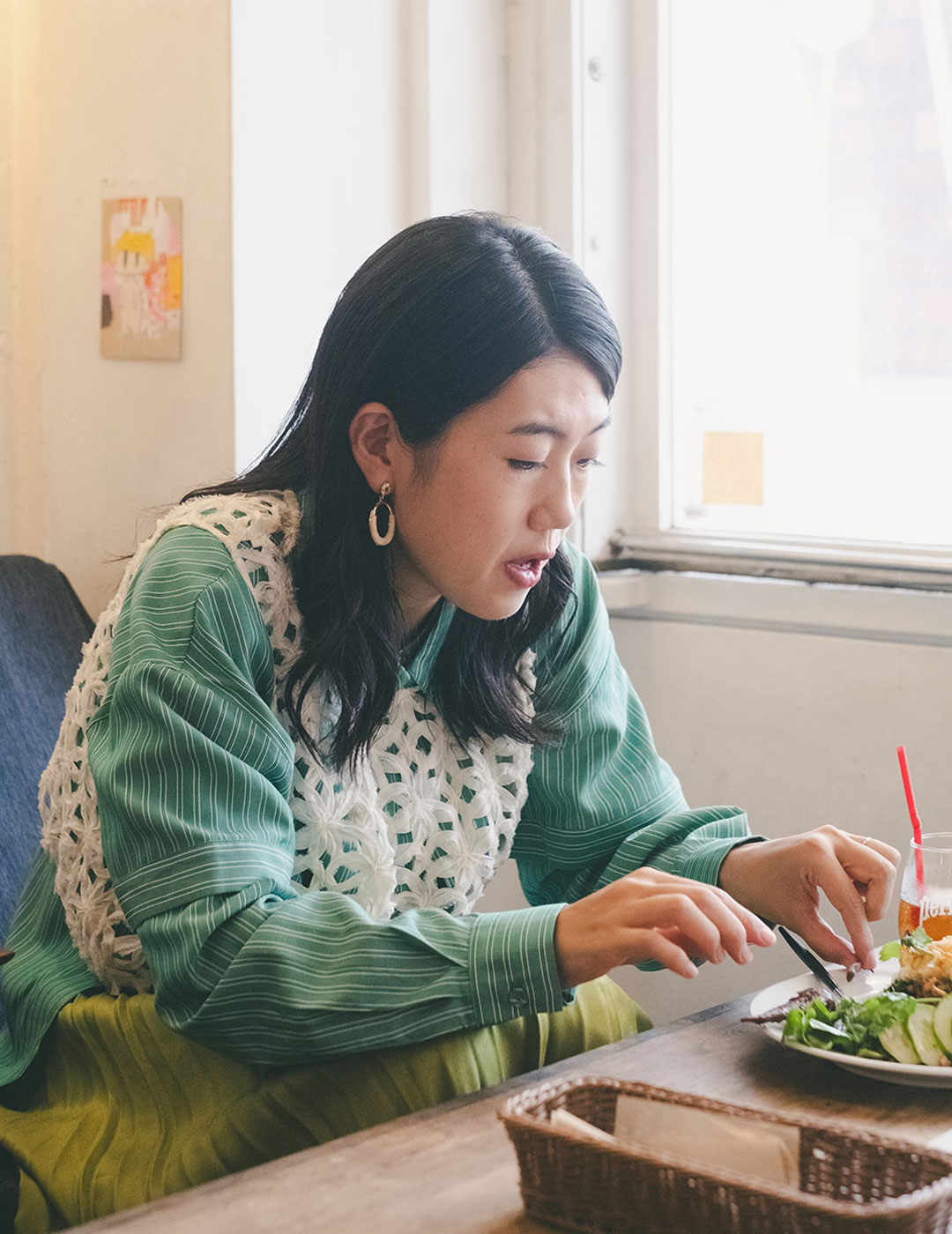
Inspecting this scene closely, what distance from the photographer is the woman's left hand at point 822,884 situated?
1279 millimetres

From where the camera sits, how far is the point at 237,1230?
874 millimetres

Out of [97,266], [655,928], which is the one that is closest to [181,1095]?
[655,928]

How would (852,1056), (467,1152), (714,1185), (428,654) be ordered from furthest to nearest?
(428,654), (852,1056), (467,1152), (714,1185)

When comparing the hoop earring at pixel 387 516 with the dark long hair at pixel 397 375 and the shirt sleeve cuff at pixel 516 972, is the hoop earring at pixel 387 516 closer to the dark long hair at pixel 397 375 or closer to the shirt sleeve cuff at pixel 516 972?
the dark long hair at pixel 397 375

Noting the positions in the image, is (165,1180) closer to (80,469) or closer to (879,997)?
(879,997)

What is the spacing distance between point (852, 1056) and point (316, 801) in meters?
0.52

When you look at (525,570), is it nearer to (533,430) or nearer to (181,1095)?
(533,430)

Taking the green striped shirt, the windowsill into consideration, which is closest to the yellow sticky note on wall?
the windowsill

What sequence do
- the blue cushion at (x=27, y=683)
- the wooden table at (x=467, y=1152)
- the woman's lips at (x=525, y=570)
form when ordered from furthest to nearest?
the blue cushion at (x=27, y=683), the woman's lips at (x=525, y=570), the wooden table at (x=467, y=1152)

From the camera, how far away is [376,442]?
55.6 inches

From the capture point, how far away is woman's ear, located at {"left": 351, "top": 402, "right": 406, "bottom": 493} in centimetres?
139

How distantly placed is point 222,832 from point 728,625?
1236 mm

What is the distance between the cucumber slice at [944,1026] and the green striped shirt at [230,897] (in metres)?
0.28

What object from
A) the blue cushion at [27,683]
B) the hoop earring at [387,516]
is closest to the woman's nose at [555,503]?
the hoop earring at [387,516]
